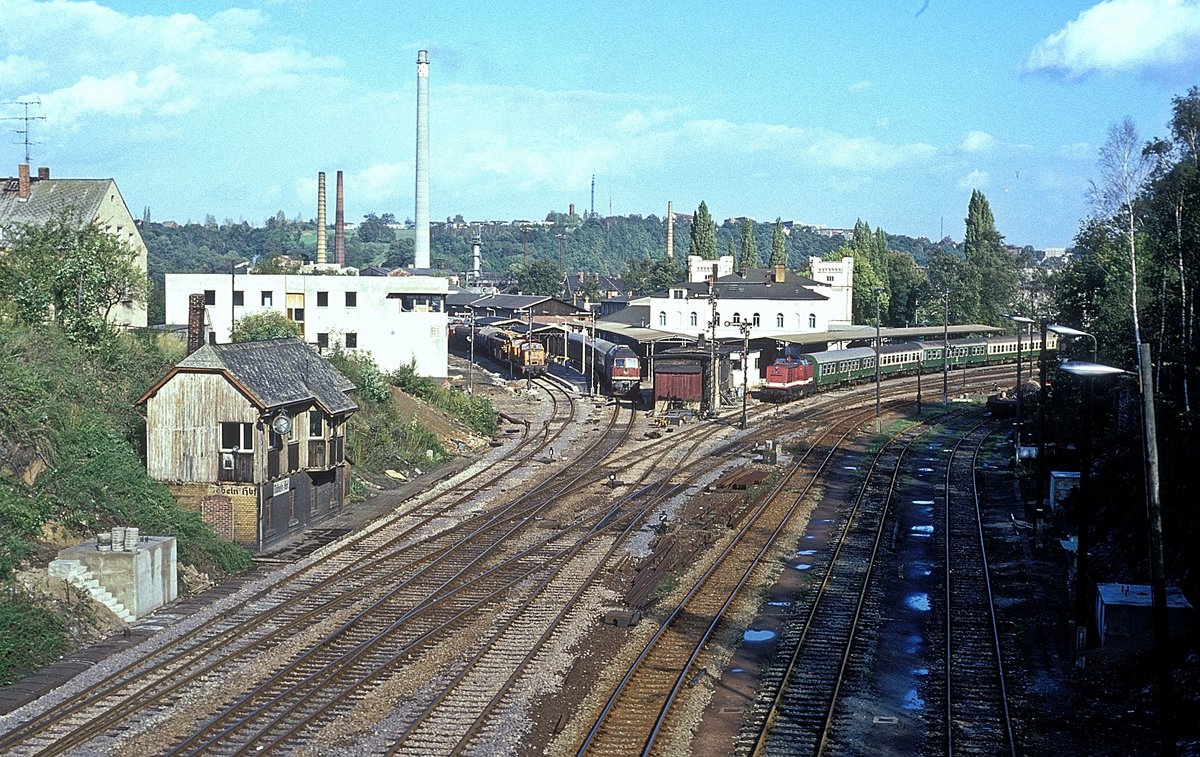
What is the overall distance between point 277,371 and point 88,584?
978 cm

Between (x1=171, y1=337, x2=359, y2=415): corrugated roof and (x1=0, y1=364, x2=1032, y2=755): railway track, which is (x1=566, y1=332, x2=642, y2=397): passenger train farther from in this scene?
(x1=171, y1=337, x2=359, y2=415): corrugated roof

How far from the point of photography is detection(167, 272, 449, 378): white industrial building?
6253 cm

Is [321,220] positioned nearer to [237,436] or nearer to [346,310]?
[346,310]

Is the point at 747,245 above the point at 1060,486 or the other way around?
above

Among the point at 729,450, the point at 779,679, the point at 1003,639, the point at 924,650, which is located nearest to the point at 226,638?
the point at 779,679

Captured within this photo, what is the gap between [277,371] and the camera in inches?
1287

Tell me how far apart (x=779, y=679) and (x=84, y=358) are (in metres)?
25.1

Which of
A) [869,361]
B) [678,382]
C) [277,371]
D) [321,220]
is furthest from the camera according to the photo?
[321,220]

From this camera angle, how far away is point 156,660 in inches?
847

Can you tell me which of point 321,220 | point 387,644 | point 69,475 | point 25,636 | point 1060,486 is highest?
point 321,220

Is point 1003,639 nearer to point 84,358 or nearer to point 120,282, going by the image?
point 84,358

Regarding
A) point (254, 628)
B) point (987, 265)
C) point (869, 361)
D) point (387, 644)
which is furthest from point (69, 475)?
point (987, 265)

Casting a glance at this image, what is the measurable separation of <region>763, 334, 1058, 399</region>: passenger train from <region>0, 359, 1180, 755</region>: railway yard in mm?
24946

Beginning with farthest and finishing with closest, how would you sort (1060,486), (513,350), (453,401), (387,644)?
(513,350), (453,401), (1060,486), (387,644)
